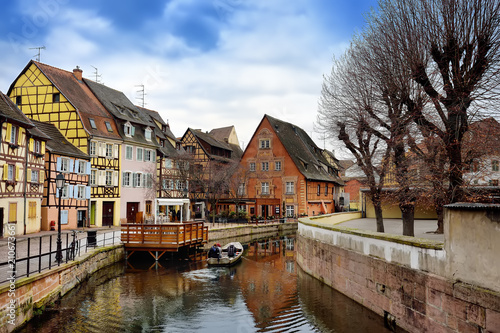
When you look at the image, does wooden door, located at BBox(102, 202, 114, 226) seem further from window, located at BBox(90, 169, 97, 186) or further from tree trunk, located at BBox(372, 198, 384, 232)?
tree trunk, located at BBox(372, 198, 384, 232)

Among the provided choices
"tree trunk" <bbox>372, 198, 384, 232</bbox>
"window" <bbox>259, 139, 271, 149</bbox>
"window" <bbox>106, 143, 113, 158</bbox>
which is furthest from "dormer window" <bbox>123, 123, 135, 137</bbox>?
"tree trunk" <bbox>372, 198, 384, 232</bbox>

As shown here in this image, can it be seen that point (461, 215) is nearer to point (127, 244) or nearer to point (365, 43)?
point (365, 43)

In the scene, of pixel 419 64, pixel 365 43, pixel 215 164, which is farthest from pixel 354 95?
pixel 215 164

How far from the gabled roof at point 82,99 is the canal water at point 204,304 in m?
18.3

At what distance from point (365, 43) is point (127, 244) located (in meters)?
17.0

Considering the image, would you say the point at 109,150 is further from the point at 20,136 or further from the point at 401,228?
the point at 401,228

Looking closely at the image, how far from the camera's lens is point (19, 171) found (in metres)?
28.0

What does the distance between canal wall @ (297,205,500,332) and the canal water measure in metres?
0.91

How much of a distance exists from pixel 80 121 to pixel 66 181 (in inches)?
227

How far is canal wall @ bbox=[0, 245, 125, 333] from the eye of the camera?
1148cm

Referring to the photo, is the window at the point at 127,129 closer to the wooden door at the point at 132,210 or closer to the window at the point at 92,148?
the window at the point at 92,148

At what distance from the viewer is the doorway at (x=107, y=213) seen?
39375 millimetres

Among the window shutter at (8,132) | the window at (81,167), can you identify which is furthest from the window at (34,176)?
the window at (81,167)

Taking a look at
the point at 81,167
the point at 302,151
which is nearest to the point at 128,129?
the point at 81,167
